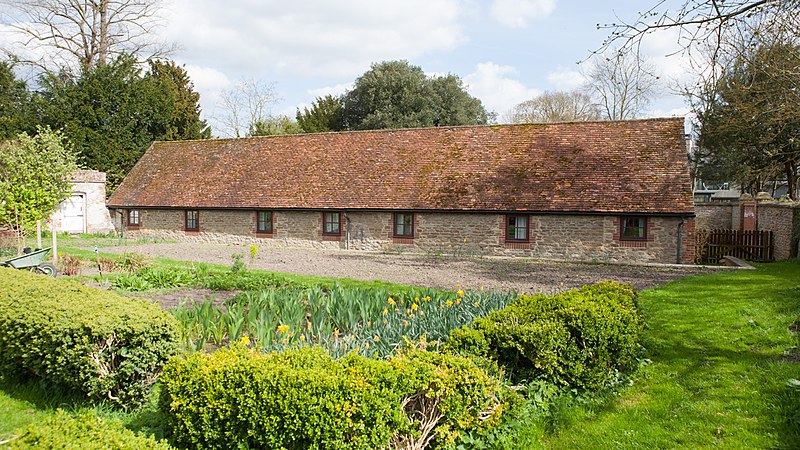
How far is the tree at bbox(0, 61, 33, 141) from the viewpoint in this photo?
33166mm

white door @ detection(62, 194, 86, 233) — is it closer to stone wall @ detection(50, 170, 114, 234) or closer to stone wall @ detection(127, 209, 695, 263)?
stone wall @ detection(50, 170, 114, 234)

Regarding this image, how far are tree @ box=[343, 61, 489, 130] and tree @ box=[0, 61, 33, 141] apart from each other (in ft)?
69.6

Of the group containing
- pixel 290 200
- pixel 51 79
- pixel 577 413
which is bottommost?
pixel 577 413

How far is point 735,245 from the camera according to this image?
2156cm

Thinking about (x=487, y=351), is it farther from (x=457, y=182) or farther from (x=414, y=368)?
(x=457, y=182)

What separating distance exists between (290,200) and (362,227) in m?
3.47

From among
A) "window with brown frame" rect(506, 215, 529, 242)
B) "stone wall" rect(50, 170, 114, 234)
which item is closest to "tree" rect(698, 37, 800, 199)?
"window with brown frame" rect(506, 215, 529, 242)

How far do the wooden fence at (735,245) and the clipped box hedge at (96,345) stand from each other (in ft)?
71.0

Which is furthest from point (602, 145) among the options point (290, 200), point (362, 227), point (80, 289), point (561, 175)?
point (80, 289)

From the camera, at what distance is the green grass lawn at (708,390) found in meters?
4.77

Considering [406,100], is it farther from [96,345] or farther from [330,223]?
[96,345]

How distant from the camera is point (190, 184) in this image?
86.3ft

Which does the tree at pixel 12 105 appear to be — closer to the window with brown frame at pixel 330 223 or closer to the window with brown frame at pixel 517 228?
the window with brown frame at pixel 330 223

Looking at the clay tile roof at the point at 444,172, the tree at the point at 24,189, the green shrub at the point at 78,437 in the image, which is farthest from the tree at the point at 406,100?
the green shrub at the point at 78,437
